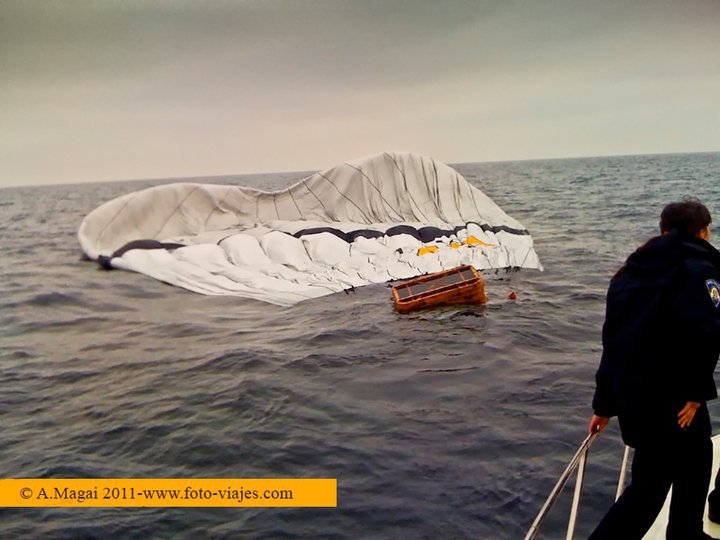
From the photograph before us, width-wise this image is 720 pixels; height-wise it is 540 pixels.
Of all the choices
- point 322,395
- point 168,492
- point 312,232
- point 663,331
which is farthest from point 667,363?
point 312,232

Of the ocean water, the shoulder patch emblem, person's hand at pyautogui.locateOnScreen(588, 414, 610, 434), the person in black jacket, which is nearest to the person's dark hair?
the person in black jacket

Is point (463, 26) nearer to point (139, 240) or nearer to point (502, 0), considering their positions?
point (502, 0)

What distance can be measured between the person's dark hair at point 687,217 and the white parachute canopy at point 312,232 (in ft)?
17.0

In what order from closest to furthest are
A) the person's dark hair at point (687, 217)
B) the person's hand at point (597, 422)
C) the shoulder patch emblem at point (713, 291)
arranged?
the shoulder patch emblem at point (713, 291) < the person's dark hair at point (687, 217) < the person's hand at point (597, 422)

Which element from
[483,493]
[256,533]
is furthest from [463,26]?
[256,533]

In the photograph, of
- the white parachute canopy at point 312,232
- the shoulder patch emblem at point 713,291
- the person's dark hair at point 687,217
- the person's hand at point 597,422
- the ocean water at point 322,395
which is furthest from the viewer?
the white parachute canopy at point 312,232

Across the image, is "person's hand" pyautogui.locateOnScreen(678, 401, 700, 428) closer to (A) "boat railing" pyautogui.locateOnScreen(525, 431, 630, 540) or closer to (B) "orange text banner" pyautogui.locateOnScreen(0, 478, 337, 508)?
(A) "boat railing" pyautogui.locateOnScreen(525, 431, 630, 540)

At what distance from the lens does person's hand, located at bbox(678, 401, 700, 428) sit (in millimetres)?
1649

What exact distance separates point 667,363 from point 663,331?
9 cm

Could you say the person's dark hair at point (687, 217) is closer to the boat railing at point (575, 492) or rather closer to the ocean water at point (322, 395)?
the boat railing at point (575, 492)

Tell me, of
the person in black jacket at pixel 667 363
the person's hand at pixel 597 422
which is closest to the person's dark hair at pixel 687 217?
the person in black jacket at pixel 667 363

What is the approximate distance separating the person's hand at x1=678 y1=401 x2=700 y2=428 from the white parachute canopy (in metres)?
5.25

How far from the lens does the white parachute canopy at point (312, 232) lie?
280 inches

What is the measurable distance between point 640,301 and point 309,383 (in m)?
3.38
